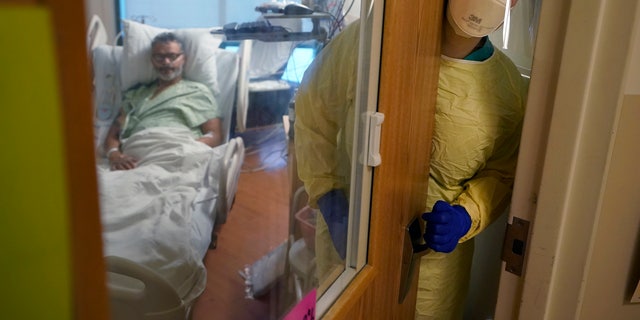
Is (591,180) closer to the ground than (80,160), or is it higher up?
closer to the ground

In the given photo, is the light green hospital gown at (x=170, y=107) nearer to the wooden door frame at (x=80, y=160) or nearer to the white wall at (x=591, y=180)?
the wooden door frame at (x=80, y=160)

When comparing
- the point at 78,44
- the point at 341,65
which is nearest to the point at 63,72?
the point at 78,44

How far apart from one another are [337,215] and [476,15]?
0.43 meters

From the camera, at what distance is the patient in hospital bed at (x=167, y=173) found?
562 mm

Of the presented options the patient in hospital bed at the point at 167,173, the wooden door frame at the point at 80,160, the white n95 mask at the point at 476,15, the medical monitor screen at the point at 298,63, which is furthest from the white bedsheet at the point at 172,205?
the white n95 mask at the point at 476,15

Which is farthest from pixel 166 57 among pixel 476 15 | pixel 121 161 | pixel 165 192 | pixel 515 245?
pixel 515 245

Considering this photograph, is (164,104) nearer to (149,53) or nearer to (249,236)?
(149,53)

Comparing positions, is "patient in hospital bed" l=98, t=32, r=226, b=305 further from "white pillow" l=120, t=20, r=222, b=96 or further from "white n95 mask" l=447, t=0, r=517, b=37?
"white n95 mask" l=447, t=0, r=517, b=37

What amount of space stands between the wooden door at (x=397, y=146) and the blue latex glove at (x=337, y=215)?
0.19 ft

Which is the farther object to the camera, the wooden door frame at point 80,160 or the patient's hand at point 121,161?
the patient's hand at point 121,161

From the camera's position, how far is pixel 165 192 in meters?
0.73

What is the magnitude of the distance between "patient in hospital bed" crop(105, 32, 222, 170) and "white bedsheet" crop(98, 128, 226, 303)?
0.7 inches

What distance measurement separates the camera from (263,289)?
0.80 m

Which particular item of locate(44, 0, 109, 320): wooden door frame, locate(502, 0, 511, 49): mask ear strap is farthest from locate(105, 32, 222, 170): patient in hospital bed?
locate(502, 0, 511, 49): mask ear strap
